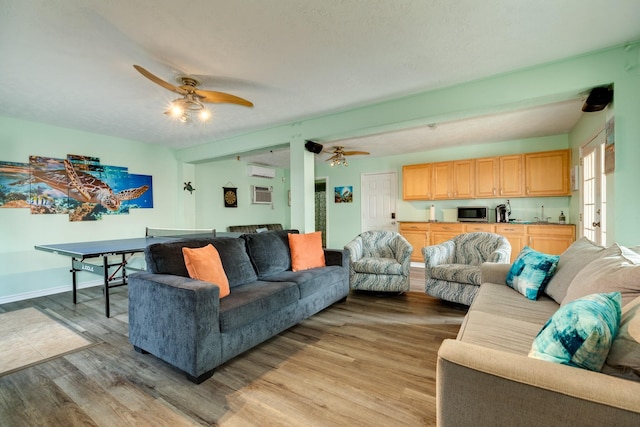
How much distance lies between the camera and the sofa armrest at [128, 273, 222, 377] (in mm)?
1795

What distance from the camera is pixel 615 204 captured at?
230 cm

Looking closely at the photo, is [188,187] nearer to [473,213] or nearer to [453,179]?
[453,179]

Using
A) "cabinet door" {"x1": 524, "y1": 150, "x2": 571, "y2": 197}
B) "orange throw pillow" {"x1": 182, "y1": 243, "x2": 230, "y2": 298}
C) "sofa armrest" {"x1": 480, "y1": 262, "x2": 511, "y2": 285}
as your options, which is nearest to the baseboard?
"orange throw pillow" {"x1": 182, "y1": 243, "x2": 230, "y2": 298}

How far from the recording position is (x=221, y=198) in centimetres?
612

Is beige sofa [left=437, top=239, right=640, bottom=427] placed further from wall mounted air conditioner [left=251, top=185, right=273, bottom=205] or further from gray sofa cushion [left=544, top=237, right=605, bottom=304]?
wall mounted air conditioner [left=251, top=185, right=273, bottom=205]

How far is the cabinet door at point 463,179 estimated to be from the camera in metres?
5.18

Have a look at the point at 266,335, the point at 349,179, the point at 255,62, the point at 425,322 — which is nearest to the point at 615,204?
the point at 425,322

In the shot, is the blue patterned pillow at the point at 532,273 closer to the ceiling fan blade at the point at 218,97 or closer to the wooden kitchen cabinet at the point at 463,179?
the ceiling fan blade at the point at 218,97

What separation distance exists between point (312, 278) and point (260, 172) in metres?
4.45

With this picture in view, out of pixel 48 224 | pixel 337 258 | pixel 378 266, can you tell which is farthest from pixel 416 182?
pixel 48 224

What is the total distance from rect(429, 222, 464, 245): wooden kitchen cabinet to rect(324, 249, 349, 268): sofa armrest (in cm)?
259

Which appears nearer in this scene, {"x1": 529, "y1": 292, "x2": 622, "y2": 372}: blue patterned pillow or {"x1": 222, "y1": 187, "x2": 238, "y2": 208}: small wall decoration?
{"x1": 529, "y1": 292, "x2": 622, "y2": 372}: blue patterned pillow

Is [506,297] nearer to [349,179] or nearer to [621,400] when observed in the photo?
[621,400]

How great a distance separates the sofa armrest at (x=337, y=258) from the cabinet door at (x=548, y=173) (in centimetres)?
354
